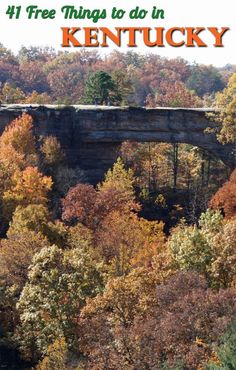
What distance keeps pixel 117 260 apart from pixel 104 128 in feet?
76.5

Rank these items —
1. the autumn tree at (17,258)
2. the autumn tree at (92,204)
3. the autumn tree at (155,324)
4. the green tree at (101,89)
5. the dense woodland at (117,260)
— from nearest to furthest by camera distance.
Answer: the autumn tree at (155,324) < the dense woodland at (117,260) < the autumn tree at (17,258) < the autumn tree at (92,204) < the green tree at (101,89)

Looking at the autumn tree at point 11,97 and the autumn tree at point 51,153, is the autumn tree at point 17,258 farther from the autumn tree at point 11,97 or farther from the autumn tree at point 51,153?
the autumn tree at point 11,97

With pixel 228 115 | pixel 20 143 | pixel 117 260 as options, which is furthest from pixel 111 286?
pixel 20 143

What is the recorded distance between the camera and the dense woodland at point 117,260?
832 inches

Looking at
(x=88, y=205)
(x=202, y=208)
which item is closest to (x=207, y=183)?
(x=202, y=208)

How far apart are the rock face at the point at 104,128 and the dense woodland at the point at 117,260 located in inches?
53.8

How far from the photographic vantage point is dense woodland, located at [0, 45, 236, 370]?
21141 millimetres

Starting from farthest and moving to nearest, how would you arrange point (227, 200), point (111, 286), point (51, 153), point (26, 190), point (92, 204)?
point (51, 153), point (26, 190), point (92, 204), point (227, 200), point (111, 286)

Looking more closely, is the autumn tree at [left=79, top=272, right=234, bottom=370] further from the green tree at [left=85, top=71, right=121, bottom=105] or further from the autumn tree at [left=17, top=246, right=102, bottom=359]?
the green tree at [left=85, top=71, right=121, bottom=105]

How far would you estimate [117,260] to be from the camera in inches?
1198

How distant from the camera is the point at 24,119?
4991 cm

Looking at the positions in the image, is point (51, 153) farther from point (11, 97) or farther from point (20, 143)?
point (11, 97)

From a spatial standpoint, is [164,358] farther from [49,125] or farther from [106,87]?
[106,87]

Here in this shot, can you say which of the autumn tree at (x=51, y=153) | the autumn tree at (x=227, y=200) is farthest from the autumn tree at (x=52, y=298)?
the autumn tree at (x=51, y=153)
